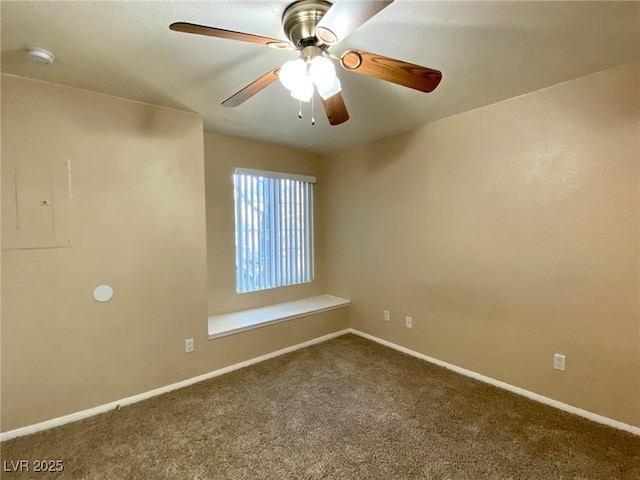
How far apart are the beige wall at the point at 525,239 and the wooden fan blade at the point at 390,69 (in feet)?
4.76

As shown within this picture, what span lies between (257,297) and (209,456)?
1.99 metres

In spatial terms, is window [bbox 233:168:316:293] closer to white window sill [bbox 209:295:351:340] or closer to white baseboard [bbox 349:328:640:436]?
white window sill [bbox 209:295:351:340]

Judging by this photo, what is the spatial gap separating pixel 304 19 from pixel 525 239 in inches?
87.4

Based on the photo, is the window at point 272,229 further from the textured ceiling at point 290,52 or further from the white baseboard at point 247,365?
the textured ceiling at point 290,52

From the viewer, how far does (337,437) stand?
2027 millimetres

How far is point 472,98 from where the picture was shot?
8.02 ft

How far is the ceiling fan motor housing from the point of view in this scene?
1.37m

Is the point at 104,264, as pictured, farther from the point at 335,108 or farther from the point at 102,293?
the point at 335,108

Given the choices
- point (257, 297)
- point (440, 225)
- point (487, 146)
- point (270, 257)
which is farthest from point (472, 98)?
point (257, 297)

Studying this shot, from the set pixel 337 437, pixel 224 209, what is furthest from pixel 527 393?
pixel 224 209

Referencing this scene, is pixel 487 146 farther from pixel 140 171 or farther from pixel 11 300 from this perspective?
pixel 11 300

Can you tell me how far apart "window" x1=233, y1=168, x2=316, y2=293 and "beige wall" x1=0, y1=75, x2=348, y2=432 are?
787 millimetres

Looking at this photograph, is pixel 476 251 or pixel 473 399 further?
pixel 476 251

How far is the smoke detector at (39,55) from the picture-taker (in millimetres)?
1710
